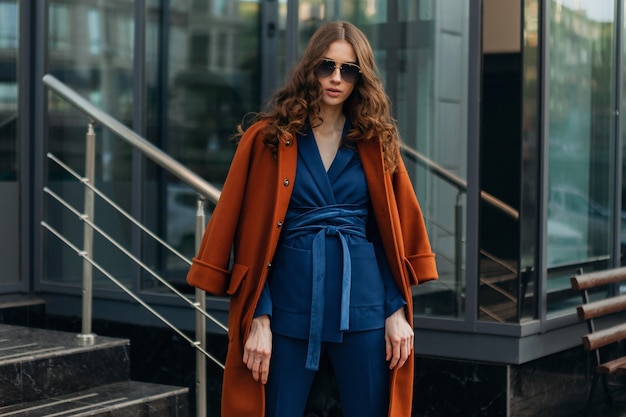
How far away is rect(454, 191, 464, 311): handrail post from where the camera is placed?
573cm

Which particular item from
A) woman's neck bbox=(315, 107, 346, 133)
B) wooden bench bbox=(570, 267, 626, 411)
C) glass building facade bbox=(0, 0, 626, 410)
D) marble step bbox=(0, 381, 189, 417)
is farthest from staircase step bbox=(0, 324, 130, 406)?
wooden bench bbox=(570, 267, 626, 411)

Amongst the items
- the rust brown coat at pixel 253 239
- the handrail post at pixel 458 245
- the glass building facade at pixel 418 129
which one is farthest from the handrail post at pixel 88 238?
the rust brown coat at pixel 253 239

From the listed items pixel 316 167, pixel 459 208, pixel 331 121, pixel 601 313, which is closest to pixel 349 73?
pixel 331 121

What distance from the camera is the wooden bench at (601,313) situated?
5.79 m

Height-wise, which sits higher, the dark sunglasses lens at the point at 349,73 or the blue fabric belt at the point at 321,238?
the dark sunglasses lens at the point at 349,73

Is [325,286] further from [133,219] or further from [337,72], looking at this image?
[133,219]

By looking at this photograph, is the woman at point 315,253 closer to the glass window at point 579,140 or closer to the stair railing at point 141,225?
the stair railing at point 141,225

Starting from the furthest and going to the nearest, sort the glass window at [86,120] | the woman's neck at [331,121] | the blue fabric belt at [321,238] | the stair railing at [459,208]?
the glass window at [86,120], the stair railing at [459,208], the woman's neck at [331,121], the blue fabric belt at [321,238]

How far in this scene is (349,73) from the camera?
3.12 meters

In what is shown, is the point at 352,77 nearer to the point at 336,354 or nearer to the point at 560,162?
the point at 336,354

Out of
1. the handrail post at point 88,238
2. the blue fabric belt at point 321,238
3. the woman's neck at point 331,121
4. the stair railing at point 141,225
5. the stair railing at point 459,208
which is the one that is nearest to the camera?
the blue fabric belt at point 321,238

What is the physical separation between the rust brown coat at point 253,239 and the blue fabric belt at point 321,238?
0.06 metres

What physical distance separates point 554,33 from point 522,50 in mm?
520

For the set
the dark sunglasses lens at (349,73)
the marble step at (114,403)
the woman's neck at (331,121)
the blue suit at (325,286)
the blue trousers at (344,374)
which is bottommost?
the marble step at (114,403)
